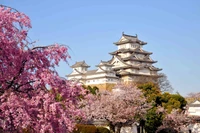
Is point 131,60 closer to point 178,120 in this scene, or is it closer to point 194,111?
point 194,111

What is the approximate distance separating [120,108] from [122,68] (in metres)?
33.5

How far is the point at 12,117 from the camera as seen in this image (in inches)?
231

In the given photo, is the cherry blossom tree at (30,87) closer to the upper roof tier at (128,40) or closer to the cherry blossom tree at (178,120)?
the cherry blossom tree at (178,120)

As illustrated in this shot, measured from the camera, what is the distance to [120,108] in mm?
21203

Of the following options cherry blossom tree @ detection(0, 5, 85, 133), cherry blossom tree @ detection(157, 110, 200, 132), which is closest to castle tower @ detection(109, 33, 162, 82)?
cherry blossom tree @ detection(157, 110, 200, 132)

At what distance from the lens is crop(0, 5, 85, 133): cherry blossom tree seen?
19.1 feet

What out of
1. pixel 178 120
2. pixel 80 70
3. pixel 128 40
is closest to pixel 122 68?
pixel 128 40

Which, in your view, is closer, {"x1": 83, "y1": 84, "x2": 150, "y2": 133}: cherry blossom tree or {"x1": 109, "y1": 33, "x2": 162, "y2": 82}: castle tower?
{"x1": 83, "y1": 84, "x2": 150, "y2": 133}: cherry blossom tree

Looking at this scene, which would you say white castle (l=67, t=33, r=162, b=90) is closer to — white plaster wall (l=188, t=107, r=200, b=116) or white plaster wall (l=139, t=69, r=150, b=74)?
white plaster wall (l=139, t=69, r=150, b=74)

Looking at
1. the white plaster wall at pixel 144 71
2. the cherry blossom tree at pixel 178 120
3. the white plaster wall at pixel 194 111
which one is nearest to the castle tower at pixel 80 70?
the white plaster wall at pixel 144 71

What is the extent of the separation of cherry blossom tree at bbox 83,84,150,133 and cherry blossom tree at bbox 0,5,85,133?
14160 mm

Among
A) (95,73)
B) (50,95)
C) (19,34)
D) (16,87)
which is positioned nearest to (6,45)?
(19,34)

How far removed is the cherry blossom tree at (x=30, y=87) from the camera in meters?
5.81

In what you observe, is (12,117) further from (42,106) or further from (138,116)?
(138,116)
